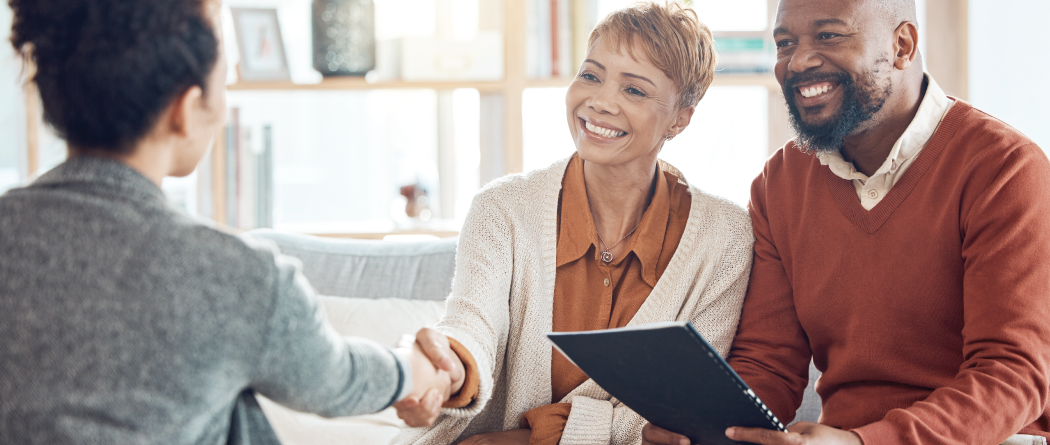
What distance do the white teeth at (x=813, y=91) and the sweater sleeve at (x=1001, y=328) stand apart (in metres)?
0.32

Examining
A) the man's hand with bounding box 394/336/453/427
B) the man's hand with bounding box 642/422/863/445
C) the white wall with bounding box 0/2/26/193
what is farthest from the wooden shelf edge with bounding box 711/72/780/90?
the white wall with bounding box 0/2/26/193

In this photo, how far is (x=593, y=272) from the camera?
1.56 meters

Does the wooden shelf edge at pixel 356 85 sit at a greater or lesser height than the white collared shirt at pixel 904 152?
greater

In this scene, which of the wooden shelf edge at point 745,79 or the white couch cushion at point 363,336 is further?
the wooden shelf edge at point 745,79

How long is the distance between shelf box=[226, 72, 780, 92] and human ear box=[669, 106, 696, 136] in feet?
3.10

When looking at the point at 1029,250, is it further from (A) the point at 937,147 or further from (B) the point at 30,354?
(B) the point at 30,354

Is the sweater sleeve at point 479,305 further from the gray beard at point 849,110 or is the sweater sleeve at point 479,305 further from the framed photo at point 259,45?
the framed photo at point 259,45

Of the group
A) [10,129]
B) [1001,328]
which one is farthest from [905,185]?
[10,129]

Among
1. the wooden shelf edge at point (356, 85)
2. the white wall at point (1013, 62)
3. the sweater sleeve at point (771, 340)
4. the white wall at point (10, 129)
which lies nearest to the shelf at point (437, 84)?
the wooden shelf edge at point (356, 85)

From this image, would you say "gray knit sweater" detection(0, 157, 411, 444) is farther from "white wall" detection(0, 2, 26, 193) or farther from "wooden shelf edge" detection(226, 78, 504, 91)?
"white wall" detection(0, 2, 26, 193)

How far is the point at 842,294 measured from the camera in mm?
1390

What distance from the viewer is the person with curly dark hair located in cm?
69

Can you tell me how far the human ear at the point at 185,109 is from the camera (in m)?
0.78

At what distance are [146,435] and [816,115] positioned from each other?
3.92ft
